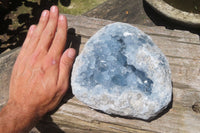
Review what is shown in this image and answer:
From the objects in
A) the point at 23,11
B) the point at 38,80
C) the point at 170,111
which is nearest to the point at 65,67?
the point at 38,80

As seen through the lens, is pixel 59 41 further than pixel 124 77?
Yes

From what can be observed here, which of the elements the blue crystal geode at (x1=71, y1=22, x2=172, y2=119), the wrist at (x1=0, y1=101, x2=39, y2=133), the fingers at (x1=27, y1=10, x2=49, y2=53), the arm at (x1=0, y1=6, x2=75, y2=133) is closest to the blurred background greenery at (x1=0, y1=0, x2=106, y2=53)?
the fingers at (x1=27, y1=10, x2=49, y2=53)

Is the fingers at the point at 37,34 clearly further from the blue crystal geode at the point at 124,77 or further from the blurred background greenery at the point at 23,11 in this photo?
the blurred background greenery at the point at 23,11

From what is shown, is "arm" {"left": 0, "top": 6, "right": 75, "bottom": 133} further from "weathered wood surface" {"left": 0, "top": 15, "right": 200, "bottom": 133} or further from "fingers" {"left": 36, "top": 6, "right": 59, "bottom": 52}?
"weathered wood surface" {"left": 0, "top": 15, "right": 200, "bottom": 133}

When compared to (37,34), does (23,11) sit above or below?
below

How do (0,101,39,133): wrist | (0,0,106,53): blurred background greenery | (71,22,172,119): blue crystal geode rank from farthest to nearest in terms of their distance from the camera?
(0,0,106,53): blurred background greenery < (0,101,39,133): wrist < (71,22,172,119): blue crystal geode

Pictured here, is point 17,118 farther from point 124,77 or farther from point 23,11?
point 23,11

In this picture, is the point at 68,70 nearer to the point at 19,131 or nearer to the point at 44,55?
the point at 44,55
